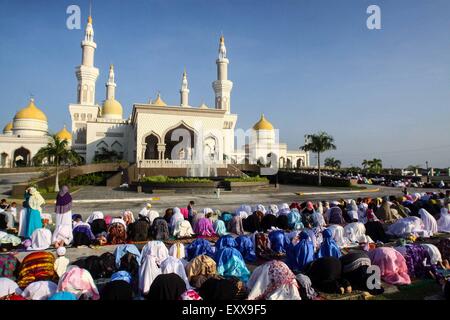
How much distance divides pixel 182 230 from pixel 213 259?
2931mm

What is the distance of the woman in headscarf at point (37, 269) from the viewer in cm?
489

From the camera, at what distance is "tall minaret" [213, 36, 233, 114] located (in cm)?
4262

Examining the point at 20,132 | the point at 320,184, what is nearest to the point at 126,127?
the point at 20,132

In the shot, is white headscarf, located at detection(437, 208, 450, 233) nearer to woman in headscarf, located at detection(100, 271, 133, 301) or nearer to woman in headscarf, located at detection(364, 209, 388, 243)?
woman in headscarf, located at detection(364, 209, 388, 243)

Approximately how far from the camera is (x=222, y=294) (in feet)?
13.7

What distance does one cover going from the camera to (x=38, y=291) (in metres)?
4.00

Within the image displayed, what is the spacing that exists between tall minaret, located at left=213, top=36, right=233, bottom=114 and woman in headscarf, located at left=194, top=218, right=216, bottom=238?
35601 millimetres

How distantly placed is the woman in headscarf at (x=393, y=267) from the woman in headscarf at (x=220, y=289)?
2.85 meters

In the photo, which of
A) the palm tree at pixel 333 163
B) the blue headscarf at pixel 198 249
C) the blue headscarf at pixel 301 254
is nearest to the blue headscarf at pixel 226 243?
the blue headscarf at pixel 198 249

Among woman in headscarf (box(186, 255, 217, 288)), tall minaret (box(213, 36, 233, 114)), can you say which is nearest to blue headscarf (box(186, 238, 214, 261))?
woman in headscarf (box(186, 255, 217, 288))

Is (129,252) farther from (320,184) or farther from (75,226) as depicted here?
(320,184)
